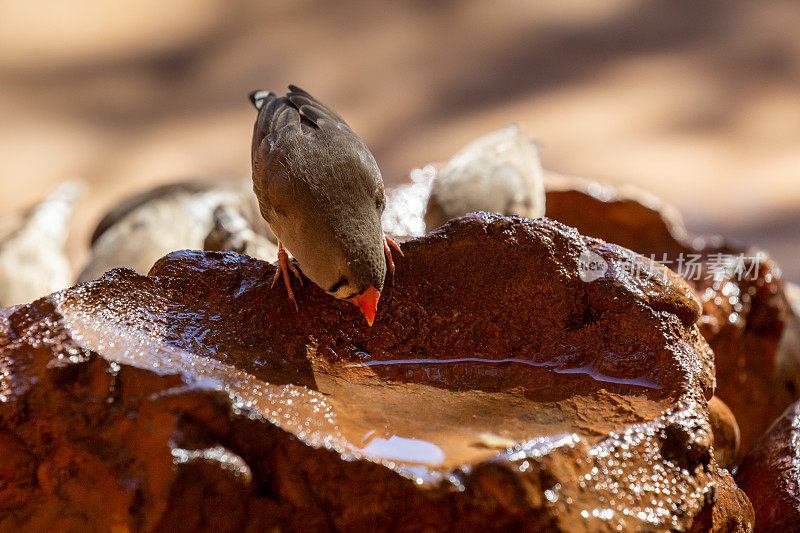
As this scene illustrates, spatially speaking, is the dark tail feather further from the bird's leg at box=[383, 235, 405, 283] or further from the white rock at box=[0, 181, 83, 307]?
the white rock at box=[0, 181, 83, 307]

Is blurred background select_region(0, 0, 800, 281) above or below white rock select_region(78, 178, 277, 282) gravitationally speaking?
above

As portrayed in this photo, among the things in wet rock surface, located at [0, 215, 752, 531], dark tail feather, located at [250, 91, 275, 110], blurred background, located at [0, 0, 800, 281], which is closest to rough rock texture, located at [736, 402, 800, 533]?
wet rock surface, located at [0, 215, 752, 531]

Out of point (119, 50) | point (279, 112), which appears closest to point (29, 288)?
point (119, 50)

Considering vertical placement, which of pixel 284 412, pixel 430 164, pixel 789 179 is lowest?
pixel 284 412

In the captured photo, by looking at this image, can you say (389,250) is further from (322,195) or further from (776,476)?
(776,476)

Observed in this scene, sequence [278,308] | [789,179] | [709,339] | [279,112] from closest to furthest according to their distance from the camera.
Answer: [278,308], [279,112], [709,339], [789,179]

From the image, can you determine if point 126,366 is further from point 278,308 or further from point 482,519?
point 482,519
